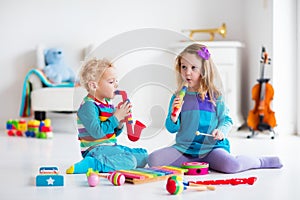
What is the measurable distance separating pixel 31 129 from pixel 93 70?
1540 mm

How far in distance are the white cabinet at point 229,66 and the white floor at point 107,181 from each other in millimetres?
837

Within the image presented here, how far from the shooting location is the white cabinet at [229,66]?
3811 mm

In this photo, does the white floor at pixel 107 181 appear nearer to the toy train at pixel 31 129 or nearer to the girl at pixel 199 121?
the girl at pixel 199 121

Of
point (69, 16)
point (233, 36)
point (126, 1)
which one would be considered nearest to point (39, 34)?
point (69, 16)

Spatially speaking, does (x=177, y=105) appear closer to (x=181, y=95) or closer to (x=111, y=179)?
(x=181, y=95)

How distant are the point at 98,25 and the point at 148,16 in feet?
1.23

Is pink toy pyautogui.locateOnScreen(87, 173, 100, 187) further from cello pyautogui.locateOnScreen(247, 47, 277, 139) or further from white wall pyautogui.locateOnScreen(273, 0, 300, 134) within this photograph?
white wall pyautogui.locateOnScreen(273, 0, 300, 134)

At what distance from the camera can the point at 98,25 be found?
13.5ft

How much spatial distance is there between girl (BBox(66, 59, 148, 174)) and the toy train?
131cm

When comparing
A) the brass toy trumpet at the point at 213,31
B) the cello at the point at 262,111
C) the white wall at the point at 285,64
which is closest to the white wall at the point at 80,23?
the brass toy trumpet at the point at 213,31

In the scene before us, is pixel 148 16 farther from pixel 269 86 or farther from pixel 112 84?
pixel 112 84

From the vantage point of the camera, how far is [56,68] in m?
3.83

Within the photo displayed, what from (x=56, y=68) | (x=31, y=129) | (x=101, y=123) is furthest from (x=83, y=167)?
(x=56, y=68)

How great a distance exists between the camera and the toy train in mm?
3414
